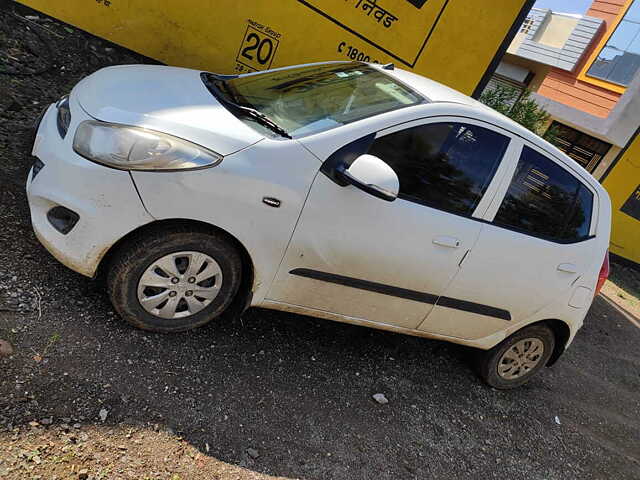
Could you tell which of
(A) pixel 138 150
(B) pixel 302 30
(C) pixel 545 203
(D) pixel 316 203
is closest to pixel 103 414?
A: (A) pixel 138 150

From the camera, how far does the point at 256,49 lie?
18.8 feet

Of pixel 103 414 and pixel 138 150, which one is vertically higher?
pixel 138 150

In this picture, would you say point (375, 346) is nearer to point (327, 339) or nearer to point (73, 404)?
point (327, 339)

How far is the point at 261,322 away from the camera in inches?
135

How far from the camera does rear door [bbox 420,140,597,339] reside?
317cm

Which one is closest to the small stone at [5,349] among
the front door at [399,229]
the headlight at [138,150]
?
the headlight at [138,150]

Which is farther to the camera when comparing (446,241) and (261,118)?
(446,241)

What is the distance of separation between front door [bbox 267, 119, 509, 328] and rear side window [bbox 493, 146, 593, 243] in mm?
223

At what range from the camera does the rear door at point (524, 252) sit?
317 cm

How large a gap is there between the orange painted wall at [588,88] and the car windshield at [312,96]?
37.6 ft

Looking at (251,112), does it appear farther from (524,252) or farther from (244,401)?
(524,252)

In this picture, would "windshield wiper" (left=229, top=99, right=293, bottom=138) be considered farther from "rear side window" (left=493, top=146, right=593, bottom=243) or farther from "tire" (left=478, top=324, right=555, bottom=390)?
"tire" (left=478, top=324, right=555, bottom=390)

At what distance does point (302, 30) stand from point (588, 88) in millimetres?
11279

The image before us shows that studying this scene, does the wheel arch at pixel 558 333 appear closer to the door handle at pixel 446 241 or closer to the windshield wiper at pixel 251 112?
the door handle at pixel 446 241
